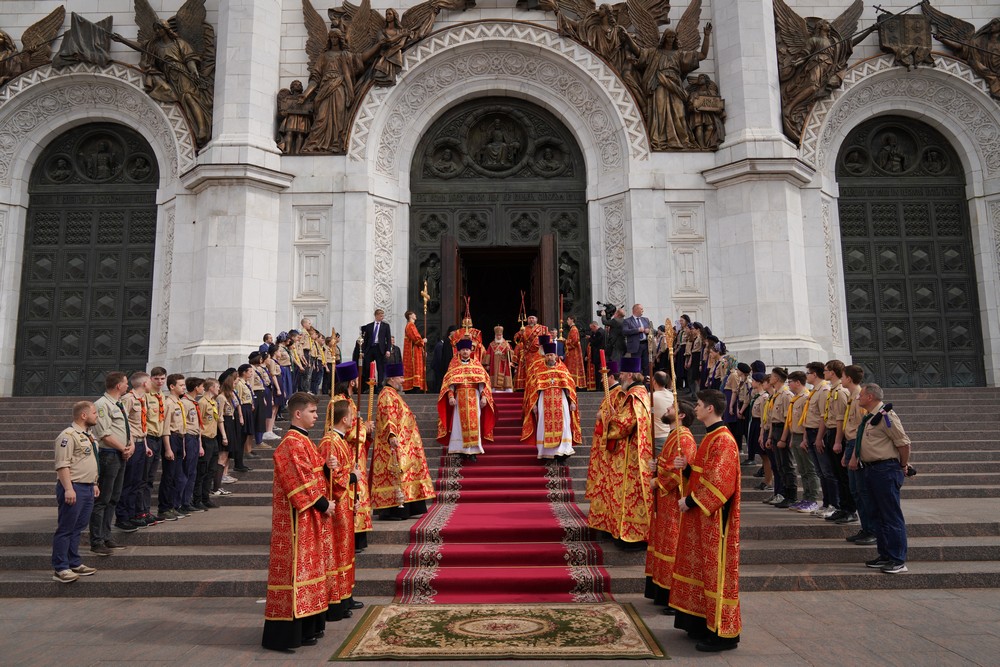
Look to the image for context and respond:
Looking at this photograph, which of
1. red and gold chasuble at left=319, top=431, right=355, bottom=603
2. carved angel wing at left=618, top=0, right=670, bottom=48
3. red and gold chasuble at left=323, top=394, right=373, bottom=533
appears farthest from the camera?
carved angel wing at left=618, top=0, right=670, bottom=48

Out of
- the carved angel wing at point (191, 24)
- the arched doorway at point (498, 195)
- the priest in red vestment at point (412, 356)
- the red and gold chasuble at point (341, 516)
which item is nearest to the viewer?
the red and gold chasuble at point (341, 516)

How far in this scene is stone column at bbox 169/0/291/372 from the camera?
14.2 meters

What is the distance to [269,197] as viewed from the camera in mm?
15039

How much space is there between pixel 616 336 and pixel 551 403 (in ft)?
13.0

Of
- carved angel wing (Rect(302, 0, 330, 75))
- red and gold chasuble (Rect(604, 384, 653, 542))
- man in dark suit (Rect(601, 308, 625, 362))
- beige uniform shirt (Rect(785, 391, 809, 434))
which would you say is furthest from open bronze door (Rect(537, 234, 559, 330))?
red and gold chasuble (Rect(604, 384, 653, 542))

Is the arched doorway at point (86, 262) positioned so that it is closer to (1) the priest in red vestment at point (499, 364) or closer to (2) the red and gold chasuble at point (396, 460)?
(1) the priest in red vestment at point (499, 364)

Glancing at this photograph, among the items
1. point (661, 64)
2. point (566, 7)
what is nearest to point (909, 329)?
point (661, 64)

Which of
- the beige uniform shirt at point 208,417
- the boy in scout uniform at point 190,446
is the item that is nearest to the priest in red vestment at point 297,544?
the boy in scout uniform at point 190,446

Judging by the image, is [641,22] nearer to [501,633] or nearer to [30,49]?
[30,49]

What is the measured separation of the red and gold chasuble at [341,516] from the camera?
535cm

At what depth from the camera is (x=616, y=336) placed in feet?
43.4

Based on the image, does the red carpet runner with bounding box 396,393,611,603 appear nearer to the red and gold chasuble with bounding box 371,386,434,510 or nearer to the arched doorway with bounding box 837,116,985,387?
the red and gold chasuble with bounding box 371,386,434,510

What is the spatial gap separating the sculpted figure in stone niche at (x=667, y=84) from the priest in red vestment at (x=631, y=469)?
9611 millimetres

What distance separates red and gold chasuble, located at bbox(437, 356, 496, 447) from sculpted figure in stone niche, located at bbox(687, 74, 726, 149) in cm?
836
